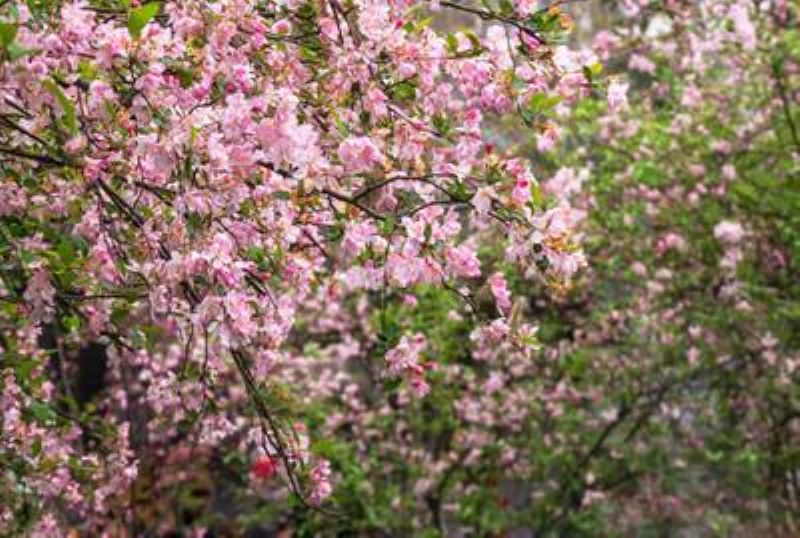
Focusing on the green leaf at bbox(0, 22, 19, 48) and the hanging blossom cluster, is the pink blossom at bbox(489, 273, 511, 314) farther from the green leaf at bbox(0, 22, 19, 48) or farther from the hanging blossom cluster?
the green leaf at bbox(0, 22, 19, 48)

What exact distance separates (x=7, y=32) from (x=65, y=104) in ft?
0.75

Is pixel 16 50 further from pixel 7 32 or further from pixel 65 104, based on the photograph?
pixel 65 104

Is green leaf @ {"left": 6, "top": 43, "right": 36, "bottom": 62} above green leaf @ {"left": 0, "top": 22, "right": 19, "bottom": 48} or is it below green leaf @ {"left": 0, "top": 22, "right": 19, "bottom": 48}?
below

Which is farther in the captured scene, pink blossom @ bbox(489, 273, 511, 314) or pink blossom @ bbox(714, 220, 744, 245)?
pink blossom @ bbox(714, 220, 744, 245)

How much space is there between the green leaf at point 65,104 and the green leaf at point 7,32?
0.15m

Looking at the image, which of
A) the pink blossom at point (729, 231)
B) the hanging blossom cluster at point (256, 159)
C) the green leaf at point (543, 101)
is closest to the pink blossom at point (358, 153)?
the hanging blossom cluster at point (256, 159)

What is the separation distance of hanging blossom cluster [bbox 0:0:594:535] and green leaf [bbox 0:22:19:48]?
18 mm

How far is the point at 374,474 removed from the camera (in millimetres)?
9883

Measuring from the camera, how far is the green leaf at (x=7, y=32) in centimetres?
230

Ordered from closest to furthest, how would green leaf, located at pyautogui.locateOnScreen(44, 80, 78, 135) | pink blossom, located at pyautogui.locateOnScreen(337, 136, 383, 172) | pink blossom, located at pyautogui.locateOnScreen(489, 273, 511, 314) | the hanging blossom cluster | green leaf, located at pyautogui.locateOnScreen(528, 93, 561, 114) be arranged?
1. green leaf, located at pyautogui.locateOnScreen(44, 80, 78, 135)
2. the hanging blossom cluster
3. pink blossom, located at pyautogui.locateOnScreen(337, 136, 383, 172)
4. green leaf, located at pyautogui.locateOnScreen(528, 93, 561, 114)
5. pink blossom, located at pyautogui.locateOnScreen(489, 273, 511, 314)

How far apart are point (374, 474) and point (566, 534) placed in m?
2.29

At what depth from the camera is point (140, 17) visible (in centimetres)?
251

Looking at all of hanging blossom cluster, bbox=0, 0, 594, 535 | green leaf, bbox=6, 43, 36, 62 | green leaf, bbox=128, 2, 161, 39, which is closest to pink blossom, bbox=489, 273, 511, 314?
hanging blossom cluster, bbox=0, 0, 594, 535

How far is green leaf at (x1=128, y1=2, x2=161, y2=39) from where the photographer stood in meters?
2.49
